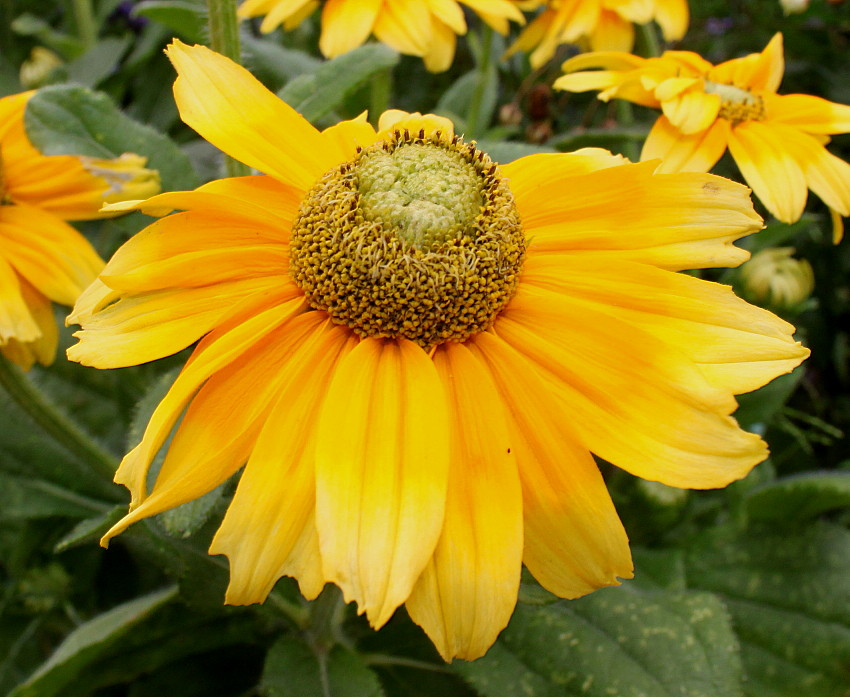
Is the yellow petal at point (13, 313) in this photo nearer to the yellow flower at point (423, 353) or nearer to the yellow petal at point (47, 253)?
the yellow petal at point (47, 253)

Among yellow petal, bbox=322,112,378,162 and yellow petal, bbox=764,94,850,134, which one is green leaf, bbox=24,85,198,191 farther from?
yellow petal, bbox=764,94,850,134

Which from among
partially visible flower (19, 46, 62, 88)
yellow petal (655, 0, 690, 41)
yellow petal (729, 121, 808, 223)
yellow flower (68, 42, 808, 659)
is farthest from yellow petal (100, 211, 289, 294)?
partially visible flower (19, 46, 62, 88)

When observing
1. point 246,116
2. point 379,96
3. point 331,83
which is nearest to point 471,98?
point 379,96

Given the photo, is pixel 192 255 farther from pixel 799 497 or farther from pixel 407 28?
pixel 799 497

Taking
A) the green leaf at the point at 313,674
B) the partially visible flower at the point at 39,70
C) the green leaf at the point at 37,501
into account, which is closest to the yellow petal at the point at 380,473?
the green leaf at the point at 313,674

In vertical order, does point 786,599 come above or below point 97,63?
below

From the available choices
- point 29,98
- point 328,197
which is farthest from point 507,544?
point 29,98
